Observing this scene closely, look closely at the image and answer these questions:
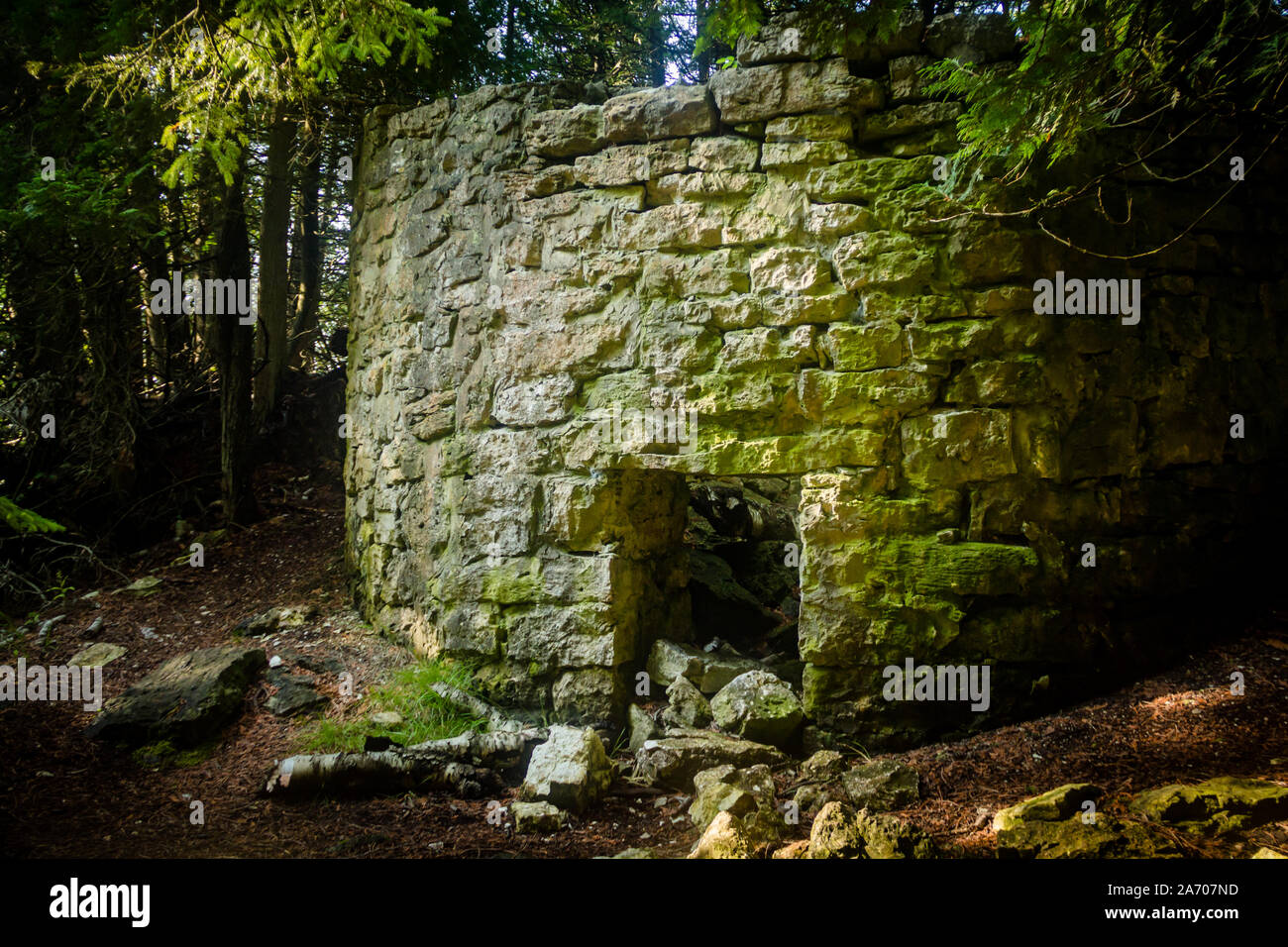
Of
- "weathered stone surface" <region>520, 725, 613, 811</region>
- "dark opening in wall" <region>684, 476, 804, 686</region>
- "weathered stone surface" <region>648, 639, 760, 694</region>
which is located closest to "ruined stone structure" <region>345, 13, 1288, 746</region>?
"weathered stone surface" <region>648, 639, 760, 694</region>

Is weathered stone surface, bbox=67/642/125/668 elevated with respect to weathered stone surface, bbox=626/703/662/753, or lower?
elevated

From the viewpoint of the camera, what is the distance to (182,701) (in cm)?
388

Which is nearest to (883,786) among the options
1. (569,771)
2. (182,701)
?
(569,771)

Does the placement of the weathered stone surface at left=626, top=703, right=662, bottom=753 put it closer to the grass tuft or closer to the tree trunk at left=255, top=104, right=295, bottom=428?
the grass tuft

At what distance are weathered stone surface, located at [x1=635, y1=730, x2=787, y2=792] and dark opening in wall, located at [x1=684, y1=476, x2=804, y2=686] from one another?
0.71 metres

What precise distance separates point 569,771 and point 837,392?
86.6 inches

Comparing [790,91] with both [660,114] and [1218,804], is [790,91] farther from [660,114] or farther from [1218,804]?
[1218,804]

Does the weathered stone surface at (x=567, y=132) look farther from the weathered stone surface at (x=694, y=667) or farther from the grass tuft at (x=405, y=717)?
the grass tuft at (x=405, y=717)

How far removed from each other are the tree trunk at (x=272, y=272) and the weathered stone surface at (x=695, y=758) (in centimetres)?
590

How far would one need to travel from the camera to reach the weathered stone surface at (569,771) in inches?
126

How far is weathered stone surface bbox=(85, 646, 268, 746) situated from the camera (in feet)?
12.3

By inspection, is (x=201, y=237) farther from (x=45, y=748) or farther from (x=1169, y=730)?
(x=1169, y=730)

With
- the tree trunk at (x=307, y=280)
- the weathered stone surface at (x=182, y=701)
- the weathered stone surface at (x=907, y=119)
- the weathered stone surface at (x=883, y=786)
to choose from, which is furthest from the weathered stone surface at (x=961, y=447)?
the tree trunk at (x=307, y=280)
